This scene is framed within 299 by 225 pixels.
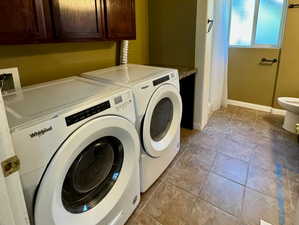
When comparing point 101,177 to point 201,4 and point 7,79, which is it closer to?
point 7,79

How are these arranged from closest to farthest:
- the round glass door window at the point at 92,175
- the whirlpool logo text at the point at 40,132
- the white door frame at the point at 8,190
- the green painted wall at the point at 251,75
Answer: the white door frame at the point at 8,190, the whirlpool logo text at the point at 40,132, the round glass door window at the point at 92,175, the green painted wall at the point at 251,75

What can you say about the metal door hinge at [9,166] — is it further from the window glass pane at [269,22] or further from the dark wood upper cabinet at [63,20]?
the window glass pane at [269,22]

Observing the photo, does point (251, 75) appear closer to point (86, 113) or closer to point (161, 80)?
point (161, 80)

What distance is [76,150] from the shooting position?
838mm

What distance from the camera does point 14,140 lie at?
64cm

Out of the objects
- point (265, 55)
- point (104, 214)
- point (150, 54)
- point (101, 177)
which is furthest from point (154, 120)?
point (265, 55)

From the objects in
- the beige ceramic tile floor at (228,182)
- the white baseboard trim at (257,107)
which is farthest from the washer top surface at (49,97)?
the white baseboard trim at (257,107)

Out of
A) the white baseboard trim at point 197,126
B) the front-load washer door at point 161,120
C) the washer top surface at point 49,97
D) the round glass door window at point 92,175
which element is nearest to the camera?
the washer top surface at point 49,97

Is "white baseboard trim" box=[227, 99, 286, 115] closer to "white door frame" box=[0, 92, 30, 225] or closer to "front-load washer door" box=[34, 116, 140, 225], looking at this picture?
"front-load washer door" box=[34, 116, 140, 225]

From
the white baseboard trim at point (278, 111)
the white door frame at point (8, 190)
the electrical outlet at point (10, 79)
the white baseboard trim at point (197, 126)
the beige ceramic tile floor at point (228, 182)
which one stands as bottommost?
the beige ceramic tile floor at point (228, 182)

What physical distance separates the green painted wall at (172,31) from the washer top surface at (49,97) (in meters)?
1.37

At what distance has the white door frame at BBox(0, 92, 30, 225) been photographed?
510mm

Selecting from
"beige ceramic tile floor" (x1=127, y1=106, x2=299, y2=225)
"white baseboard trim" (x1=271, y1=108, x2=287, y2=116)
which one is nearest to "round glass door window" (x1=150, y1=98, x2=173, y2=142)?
"beige ceramic tile floor" (x1=127, y1=106, x2=299, y2=225)

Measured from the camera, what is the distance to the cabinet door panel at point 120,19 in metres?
1.64
